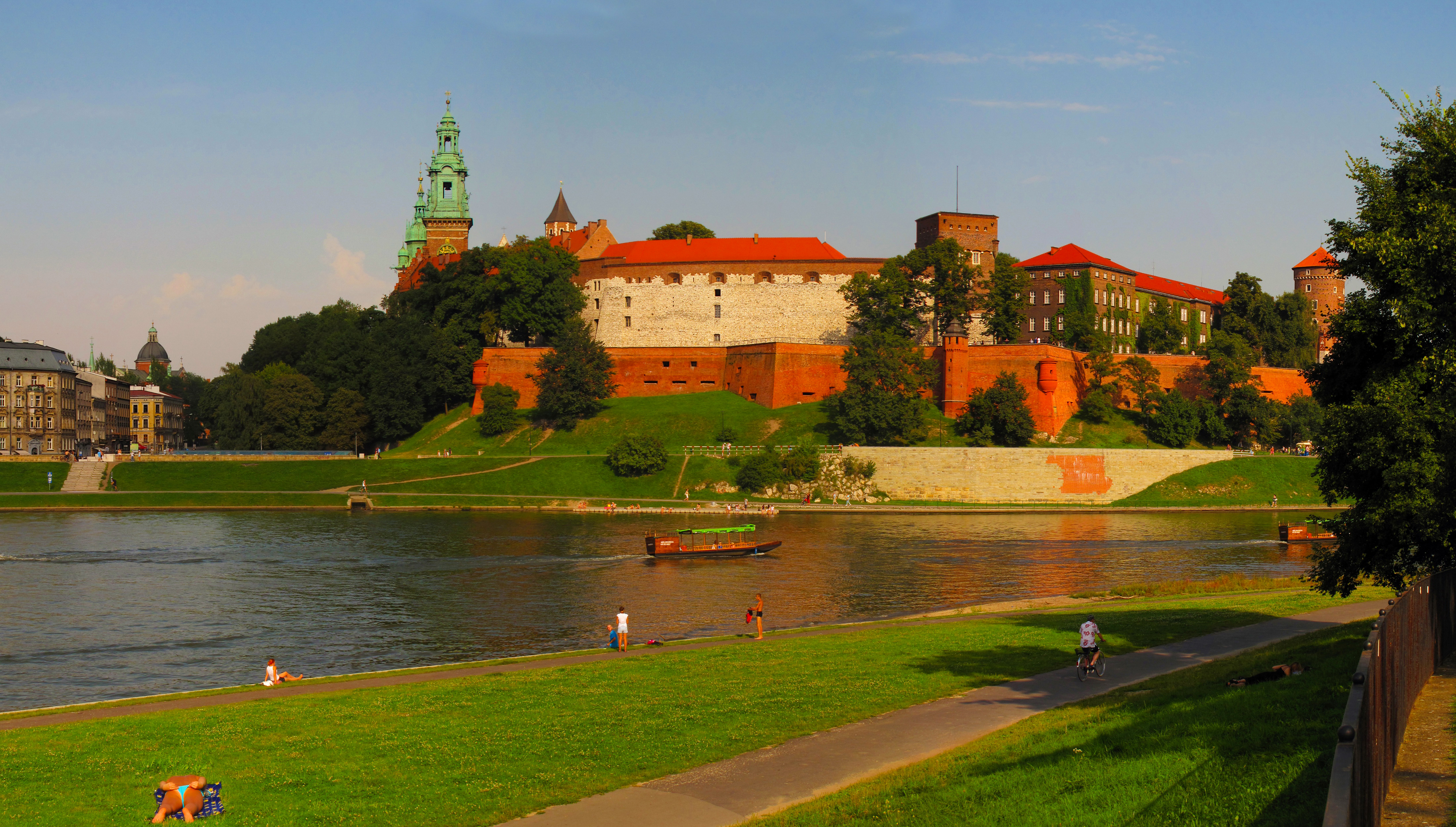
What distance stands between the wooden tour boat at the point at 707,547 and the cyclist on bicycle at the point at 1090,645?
26.9m

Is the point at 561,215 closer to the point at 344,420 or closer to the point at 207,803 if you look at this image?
the point at 344,420

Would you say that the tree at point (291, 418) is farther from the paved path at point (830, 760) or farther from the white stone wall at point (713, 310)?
the paved path at point (830, 760)

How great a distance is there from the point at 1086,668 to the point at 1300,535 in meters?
38.6

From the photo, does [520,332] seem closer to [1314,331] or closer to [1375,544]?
[1314,331]

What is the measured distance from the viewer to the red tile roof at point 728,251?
90938 mm

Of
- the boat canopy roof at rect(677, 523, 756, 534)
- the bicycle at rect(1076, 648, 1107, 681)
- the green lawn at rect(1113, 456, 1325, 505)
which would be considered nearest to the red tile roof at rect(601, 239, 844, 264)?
the green lawn at rect(1113, 456, 1325, 505)

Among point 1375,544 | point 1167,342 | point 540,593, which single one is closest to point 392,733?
point 1375,544

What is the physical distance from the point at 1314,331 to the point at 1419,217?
3377 inches

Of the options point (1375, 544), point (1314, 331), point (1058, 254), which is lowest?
point (1375, 544)

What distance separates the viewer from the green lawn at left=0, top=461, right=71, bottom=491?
65312mm

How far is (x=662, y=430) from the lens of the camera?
74125mm

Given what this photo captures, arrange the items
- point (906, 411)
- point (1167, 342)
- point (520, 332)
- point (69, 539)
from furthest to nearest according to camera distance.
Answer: point (1167, 342)
point (520, 332)
point (906, 411)
point (69, 539)

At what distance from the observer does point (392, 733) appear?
14.4m

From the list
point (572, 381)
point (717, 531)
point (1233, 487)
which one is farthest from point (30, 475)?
point (1233, 487)
